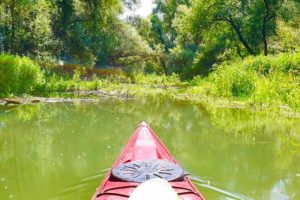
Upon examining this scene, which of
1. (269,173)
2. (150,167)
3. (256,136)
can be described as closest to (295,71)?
(256,136)

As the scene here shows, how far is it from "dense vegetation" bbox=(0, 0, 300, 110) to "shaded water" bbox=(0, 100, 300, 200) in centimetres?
255

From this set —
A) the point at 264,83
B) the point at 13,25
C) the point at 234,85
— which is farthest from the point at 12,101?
A: the point at 264,83

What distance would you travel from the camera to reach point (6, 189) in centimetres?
626

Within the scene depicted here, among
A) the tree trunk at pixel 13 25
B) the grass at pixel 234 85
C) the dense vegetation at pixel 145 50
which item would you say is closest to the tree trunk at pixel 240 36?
the dense vegetation at pixel 145 50

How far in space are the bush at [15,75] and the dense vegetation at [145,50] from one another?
4 cm

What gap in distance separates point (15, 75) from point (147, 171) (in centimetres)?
1306

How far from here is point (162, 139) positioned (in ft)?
32.3

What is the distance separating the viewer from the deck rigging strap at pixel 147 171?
4691 millimetres

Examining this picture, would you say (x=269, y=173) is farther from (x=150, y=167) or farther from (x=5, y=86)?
(x=5, y=86)

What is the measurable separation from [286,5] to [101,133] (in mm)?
17376

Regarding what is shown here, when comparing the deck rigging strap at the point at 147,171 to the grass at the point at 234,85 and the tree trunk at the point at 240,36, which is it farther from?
the tree trunk at the point at 240,36

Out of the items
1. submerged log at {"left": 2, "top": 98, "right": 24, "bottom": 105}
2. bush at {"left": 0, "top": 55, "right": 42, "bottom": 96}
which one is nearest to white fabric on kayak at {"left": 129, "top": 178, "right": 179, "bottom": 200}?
submerged log at {"left": 2, "top": 98, "right": 24, "bottom": 105}

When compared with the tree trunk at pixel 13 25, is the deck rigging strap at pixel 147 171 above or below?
below

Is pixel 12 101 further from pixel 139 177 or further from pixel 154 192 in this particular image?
pixel 154 192
